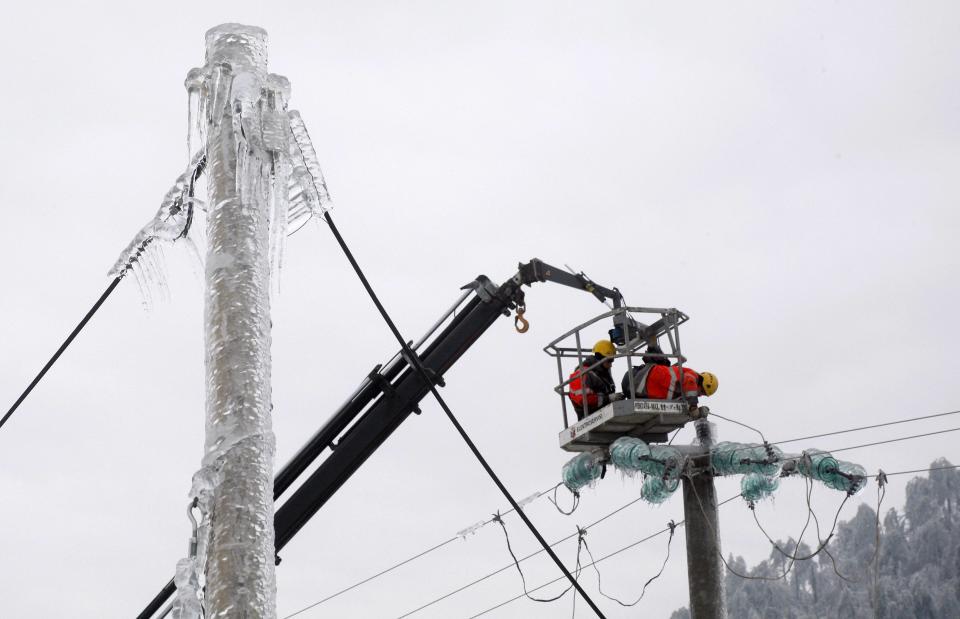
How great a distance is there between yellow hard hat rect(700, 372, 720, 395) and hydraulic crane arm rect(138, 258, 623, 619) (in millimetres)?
2645

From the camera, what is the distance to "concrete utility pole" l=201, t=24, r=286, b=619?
4.67 m

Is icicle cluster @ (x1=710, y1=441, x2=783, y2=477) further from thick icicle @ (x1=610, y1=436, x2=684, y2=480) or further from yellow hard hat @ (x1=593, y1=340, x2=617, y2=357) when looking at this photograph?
yellow hard hat @ (x1=593, y1=340, x2=617, y2=357)

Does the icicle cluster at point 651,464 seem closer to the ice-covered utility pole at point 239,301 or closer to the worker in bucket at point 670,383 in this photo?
the worker in bucket at point 670,383

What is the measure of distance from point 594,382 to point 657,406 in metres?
1.03

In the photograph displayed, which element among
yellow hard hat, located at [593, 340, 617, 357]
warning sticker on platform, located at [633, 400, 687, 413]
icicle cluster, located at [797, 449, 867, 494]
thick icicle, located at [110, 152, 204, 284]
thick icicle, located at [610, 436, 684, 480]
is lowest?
thick icicle, located at [110, 152, 204, 284]

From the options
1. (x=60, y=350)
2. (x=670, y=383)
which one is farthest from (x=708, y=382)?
(x=60, y=350)

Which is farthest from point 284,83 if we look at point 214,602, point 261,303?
point 214,602

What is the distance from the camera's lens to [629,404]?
14469 mm

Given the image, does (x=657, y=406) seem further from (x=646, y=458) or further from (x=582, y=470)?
(x=582, y=470)

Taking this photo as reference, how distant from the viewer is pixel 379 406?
14781 millimetres

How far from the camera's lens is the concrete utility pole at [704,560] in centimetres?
1327

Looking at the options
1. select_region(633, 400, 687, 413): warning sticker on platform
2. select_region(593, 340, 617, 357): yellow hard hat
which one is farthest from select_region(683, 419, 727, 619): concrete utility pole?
select_region(593, 340, 617, 357): yellow hard hat

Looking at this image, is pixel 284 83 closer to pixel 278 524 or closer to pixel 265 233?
pixel 265 233

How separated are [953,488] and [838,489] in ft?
262
